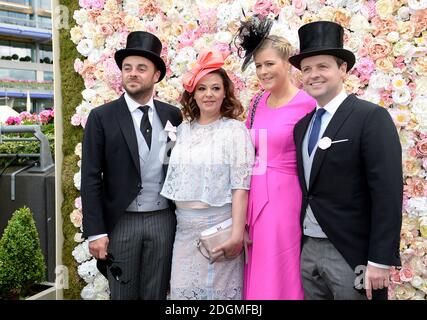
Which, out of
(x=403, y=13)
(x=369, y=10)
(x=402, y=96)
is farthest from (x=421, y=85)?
(x=369, y=10)

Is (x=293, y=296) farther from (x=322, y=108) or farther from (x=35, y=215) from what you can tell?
(x=35, y=215)

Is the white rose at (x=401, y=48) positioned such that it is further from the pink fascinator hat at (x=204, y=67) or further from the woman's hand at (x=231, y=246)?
the woman's hand at (x=231, y=246)

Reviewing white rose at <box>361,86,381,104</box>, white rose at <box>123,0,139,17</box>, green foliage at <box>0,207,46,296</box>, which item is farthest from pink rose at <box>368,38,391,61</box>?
green foliage at <box>0,207,46,296</box>

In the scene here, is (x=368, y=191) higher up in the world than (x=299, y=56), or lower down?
lower down

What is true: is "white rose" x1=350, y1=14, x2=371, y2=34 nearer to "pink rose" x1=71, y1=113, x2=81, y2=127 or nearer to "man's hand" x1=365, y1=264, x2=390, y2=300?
"man's hand" x1=365, y1=264, x2=390, y2=300

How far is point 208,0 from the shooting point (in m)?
3.54

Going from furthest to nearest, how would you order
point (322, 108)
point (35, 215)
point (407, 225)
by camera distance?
1. point (35, 215)
2. point (407, 225)
3. point (322, 108)

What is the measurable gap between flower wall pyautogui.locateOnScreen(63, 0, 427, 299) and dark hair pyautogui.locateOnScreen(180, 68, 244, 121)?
29.6 inches

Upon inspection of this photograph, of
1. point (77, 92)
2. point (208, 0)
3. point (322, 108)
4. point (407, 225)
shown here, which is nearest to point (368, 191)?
point (322, 108)

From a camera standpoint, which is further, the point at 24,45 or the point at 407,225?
the point at 24,45

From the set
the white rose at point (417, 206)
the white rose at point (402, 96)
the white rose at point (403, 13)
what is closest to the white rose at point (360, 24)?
the white rose at point (403, 13)

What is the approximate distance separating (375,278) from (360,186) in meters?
0.44

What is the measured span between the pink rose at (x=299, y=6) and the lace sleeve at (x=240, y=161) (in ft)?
4.17
